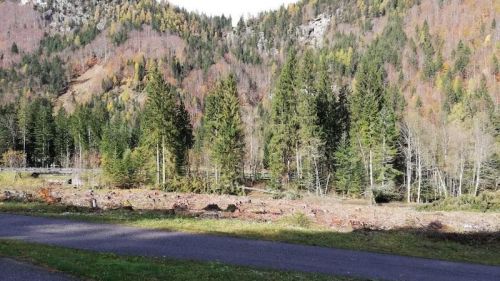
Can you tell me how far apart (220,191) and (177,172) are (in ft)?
43.6

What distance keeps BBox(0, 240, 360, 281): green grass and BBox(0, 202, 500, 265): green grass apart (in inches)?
306

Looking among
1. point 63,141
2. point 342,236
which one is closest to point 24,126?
point 63,141

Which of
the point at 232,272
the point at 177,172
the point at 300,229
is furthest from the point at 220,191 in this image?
the point at 232,272

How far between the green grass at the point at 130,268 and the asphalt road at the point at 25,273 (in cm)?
43

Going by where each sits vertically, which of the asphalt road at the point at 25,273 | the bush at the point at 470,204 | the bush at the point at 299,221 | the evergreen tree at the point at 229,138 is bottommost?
the bush at the point at 470,204

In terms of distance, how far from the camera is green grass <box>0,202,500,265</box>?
75.3 ft

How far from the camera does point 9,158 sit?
98.6 meters

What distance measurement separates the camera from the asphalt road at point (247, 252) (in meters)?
17.6

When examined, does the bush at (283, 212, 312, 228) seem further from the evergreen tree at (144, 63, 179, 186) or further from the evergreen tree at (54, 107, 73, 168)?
the evergreen tree at (54, 107, 73, 168)

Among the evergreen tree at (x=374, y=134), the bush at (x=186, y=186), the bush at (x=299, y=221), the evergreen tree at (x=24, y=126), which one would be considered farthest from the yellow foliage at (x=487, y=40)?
the bush at (x=299, y=221)

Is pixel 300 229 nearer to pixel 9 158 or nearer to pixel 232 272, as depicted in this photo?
pixel 232 272

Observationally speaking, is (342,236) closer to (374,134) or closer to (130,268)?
(130,268)

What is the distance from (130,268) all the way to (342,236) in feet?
46.7

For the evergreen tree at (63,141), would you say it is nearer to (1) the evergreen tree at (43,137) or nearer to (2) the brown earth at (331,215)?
(1) the evergreen tree at (43,137)
